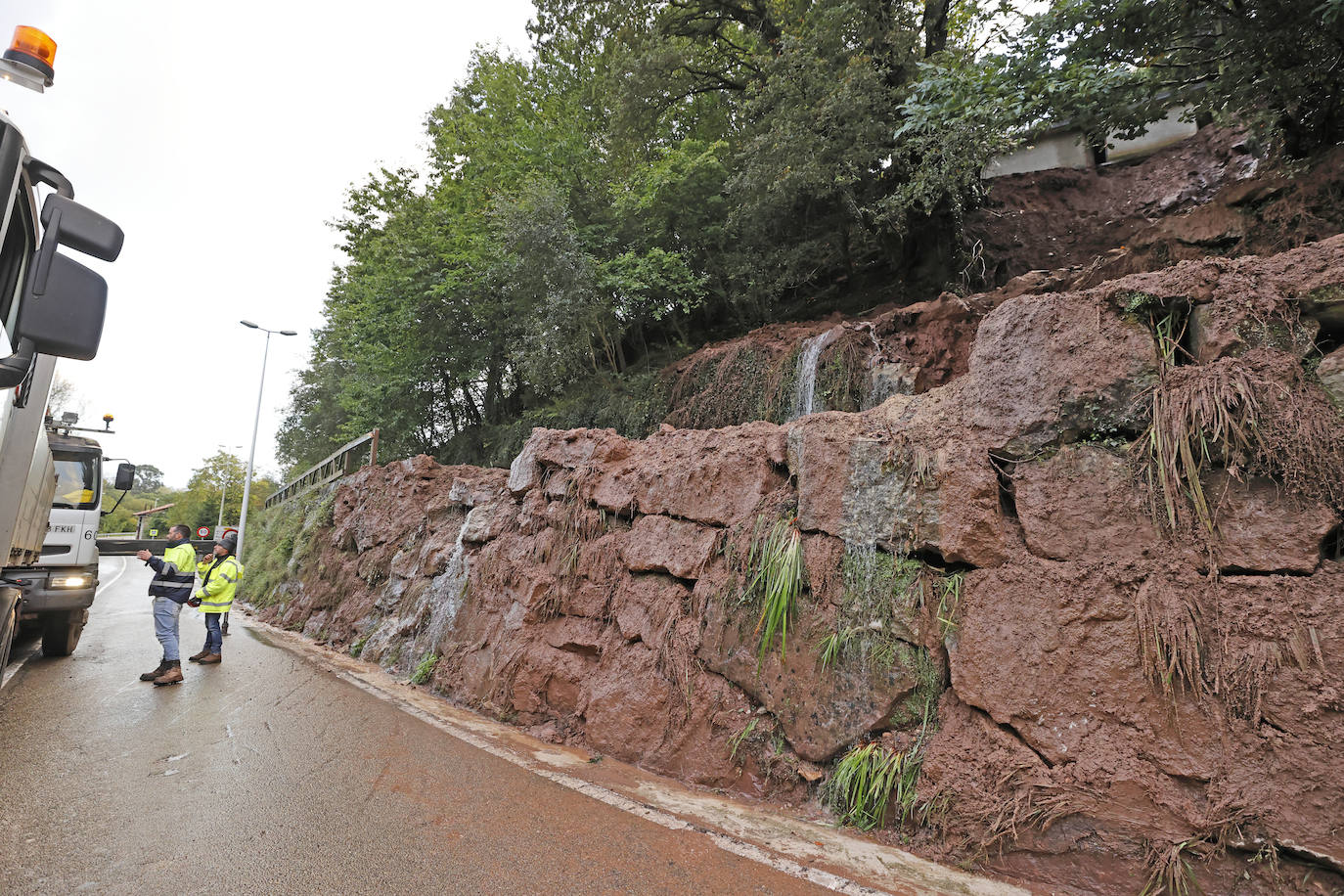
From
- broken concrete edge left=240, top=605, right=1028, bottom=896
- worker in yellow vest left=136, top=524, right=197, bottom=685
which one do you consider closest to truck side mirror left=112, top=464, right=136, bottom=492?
worker in yellow vest left=136, top=524, right=197, bottom=685

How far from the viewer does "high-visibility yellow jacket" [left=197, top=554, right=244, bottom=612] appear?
7.59m

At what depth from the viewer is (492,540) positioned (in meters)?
7.59

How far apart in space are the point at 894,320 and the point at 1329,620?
5817 mm

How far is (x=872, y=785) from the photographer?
374 centimetres

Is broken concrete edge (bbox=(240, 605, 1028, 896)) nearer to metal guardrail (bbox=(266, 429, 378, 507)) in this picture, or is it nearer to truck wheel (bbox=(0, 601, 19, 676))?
truck wheel (bbox=(0, 601, 19, 676))

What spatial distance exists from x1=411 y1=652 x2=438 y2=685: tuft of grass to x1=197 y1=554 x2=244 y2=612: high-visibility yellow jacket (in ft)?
8.60

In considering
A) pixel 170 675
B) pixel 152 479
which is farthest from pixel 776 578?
pixel 152 479

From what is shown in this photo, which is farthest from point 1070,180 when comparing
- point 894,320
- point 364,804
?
point 364,804

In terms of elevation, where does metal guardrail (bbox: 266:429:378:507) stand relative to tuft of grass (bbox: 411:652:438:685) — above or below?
above

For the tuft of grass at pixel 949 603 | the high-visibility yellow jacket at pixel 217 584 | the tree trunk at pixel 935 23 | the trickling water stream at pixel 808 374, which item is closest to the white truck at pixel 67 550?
the high-visibility yellow jacket at pixel 217 584

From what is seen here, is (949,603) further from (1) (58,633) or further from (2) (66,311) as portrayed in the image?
(1) (58,633)

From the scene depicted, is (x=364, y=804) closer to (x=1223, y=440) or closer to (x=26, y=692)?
(x=26, y=692)

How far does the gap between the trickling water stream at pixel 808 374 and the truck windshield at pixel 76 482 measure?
9.34 meters

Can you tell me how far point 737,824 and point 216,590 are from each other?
290 inches
